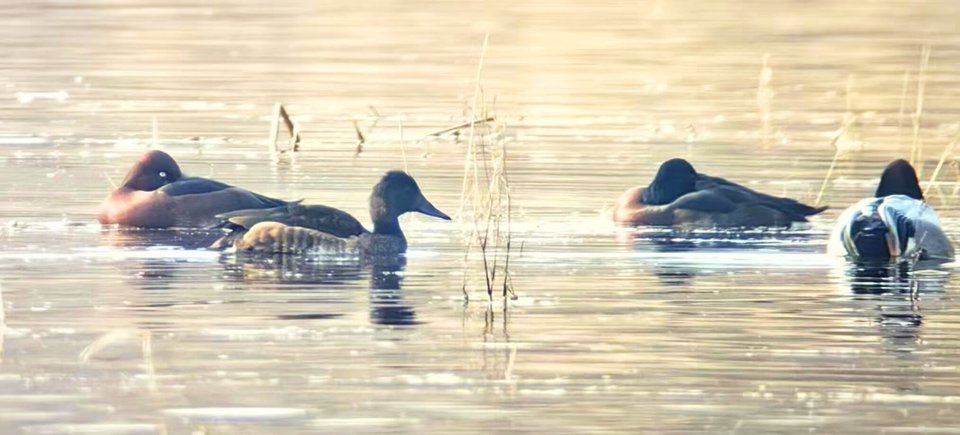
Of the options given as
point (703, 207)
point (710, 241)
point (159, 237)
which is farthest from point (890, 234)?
point (159, 237)

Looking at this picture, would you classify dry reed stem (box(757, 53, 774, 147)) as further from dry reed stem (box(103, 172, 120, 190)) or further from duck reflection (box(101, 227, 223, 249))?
duck reflection (box(101, 227, 223, 249))

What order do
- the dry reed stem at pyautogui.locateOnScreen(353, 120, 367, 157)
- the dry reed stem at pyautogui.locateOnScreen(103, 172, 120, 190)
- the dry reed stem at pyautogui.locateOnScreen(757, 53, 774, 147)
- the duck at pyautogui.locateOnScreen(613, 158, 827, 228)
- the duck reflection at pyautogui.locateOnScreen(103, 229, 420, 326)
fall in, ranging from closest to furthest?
the duck reflection at pyautogui.locateOnScreen(103, 229, 420, 326) → the duck at pyautogui.locateOnScreen(613, 158, 827, 228) → the dry reed stem at pyautogui.locateOnScreen(103, 172, 120, 190) → the dry reed stem at pyautogui.locateOnScreen(353, 120, 367, 157) → the dry reed stem at pyautogui.locateOnScreen(757, 53, 774, 147)

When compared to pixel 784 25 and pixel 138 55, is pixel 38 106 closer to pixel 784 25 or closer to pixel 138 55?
pixel 138 55

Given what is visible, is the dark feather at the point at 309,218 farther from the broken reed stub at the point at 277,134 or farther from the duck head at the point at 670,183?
the broken reed stub at the point at 277,134

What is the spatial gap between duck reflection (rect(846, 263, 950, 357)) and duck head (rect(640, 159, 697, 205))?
2.18 metres

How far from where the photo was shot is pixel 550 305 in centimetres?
995

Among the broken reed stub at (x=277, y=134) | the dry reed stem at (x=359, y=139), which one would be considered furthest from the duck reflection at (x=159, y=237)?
the dry reed stem at (x=359, y=139)

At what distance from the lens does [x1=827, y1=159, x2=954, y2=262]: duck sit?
11719 mm

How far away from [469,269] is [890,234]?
84.1 inches

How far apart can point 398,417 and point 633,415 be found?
721mm

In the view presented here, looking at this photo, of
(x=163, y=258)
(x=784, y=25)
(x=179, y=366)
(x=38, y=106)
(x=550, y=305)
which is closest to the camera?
(x=179, y=366)

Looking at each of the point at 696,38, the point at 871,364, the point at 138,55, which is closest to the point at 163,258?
the point at 871,364

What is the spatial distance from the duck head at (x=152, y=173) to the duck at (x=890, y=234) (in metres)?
3.82

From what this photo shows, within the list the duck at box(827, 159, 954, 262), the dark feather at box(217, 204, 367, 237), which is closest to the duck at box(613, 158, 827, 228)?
the duck at box(827, 159, 954, 262)
